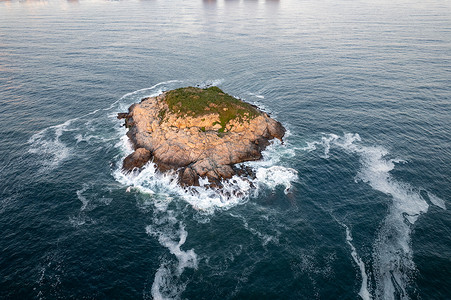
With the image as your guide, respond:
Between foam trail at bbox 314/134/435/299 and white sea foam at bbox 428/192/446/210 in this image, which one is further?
white sea foam at bbox 428/192/446/210

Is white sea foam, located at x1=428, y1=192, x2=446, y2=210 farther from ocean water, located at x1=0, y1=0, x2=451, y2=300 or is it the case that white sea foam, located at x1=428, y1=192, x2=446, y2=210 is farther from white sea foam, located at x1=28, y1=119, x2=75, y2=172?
white sea foam, located at x1=28, y1=119, x2=75, y2=172

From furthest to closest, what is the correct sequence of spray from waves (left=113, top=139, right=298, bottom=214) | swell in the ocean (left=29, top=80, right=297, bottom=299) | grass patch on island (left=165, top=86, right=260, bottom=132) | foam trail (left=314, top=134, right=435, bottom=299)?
grass patch on island (left=165, top=86, right=260, bottom=132), spray from waves (left=113, top=139, right=298, bottom=214), swell in the ocean (left=29, top=80, right=297, bottom=299), foam trail (left=314, top=134, right=435, bottom=299)

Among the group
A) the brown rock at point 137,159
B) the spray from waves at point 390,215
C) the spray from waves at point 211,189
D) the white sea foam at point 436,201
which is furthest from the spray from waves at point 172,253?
the white sea foam at point 436,201

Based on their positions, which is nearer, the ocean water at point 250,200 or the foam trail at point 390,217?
the foam trail at point 390,217

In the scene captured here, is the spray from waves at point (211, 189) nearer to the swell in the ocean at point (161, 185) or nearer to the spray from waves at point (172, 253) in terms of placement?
the swell in the ocean at point (161, 185)

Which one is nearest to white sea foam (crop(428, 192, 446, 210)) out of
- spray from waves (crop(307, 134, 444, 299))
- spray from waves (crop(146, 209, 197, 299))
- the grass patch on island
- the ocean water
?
spray from waves (crop(307, 134, 444, 299))

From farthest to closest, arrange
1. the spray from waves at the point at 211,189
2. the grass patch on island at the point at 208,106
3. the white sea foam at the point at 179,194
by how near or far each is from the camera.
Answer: the grass patch on island at the point at 208,106
the spray from waves at the point at 211,189
the white sea foam at the point at 179,194
